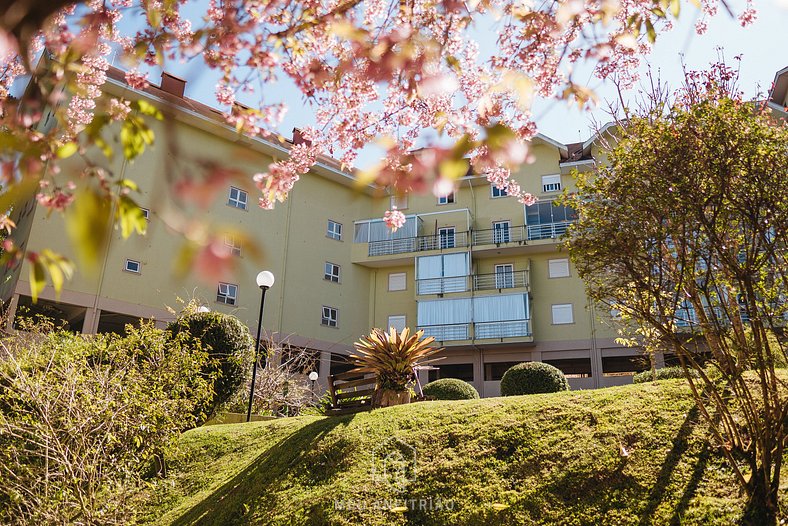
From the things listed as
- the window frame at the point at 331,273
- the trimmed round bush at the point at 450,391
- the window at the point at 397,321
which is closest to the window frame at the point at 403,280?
the window at the point at 397,321

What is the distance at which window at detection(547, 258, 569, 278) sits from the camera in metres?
33.4

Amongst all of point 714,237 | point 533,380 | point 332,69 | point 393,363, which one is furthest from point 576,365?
point 332,69

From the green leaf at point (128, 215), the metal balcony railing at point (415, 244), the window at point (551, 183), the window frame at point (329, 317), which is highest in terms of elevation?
→ the window at point (551, 183)

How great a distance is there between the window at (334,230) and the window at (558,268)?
11776 mm

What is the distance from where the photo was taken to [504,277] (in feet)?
112

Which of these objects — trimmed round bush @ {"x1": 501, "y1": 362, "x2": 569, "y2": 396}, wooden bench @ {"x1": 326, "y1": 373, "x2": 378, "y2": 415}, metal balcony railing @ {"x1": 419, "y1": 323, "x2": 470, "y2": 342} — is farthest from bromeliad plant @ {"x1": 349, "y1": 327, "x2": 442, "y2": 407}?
metal balcony railing @ {"x1": 419, "y1": 323, "x2": 470, "y2": 342}

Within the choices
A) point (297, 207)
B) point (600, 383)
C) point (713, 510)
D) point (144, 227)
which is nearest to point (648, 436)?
point (713, 510)

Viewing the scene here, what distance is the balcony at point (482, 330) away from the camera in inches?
1260

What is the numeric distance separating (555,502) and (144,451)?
5.56 meters

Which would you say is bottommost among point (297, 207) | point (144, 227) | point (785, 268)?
point (144, 227)

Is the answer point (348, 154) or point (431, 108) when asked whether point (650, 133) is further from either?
point (348, 154)

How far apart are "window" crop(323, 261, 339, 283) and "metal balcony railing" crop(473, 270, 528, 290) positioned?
7657 millimetres

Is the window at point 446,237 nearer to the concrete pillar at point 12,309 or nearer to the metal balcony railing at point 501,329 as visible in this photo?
the metal balcony railing at point 501,329

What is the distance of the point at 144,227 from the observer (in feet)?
6.77
